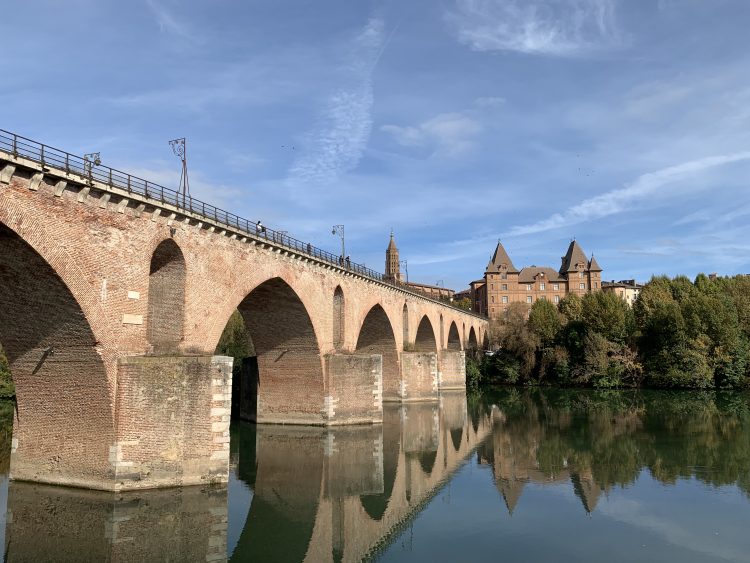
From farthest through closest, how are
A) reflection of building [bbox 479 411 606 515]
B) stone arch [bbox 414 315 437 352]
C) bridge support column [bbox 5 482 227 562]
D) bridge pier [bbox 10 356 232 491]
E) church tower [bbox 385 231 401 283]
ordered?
church tower [bbox 385 231 401 283] → stone arch [bbox 414 315 437 352] → reflection of building [bbox 479 411 606 515] → bridge pier [bbox 10 356 232 491] → bridge support column [bbox 5 482 227 562]

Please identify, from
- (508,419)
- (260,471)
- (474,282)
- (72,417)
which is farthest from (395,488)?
(474,282)

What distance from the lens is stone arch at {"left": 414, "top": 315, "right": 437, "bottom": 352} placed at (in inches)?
2254

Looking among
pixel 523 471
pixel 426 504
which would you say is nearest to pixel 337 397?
pixel 523 471

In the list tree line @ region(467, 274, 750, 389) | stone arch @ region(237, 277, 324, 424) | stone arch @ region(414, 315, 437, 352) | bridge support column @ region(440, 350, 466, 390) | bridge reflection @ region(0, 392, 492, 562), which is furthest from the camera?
bridge support column @ region(440, 350, 466, 390)

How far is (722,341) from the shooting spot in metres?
54.2

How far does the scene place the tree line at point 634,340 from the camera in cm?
5425

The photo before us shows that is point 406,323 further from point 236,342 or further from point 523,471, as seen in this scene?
point 523,471

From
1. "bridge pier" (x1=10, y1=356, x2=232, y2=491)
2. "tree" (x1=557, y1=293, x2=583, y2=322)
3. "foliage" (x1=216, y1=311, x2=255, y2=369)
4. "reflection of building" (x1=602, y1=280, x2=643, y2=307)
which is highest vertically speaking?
"reflection of building" (x1=602, y1=280, x2=643, y2=307)

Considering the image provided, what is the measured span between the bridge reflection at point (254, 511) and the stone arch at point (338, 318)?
8678 mm

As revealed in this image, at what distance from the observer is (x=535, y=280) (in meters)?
107

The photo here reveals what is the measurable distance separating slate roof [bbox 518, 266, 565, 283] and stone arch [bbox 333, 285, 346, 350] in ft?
250

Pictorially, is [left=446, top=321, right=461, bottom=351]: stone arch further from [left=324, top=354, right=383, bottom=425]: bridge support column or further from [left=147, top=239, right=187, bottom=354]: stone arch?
[left=147, top=239, right=187, bottom=354]: stone arch

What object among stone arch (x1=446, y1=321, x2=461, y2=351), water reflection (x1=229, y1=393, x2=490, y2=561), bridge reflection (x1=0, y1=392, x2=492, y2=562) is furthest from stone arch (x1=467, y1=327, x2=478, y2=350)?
bridge reflection (x1=0, y1=392, x2=492, y2=562)

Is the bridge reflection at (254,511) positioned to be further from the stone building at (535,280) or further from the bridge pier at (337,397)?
the stone building at (535,280)
